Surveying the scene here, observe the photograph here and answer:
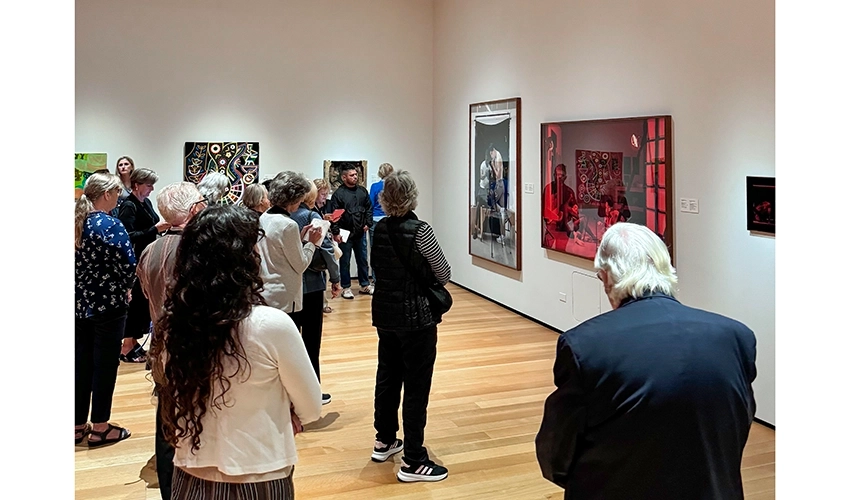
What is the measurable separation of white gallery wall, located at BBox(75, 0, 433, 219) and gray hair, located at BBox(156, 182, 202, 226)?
724cm

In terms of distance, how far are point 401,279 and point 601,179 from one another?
3372mm

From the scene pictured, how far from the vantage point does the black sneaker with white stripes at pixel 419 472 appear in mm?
4141

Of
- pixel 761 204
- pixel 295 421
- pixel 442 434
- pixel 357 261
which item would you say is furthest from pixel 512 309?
pixel 295 421

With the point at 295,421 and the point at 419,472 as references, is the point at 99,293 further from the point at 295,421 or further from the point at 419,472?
the point at 295,421

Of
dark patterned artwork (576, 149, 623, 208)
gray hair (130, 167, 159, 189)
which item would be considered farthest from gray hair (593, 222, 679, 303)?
gray hair (130, 167, 159, 189)

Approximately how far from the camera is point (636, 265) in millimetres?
2059

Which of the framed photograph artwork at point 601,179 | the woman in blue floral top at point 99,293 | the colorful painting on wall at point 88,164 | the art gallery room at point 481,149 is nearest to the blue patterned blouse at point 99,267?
the woman in blue floral top at point 99,293

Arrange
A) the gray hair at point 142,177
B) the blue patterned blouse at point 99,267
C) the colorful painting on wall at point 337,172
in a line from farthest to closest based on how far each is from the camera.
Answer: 1. the colorful painting on wall at point 337,172
2. the gray hair at point 142,177
3. the blue patterned blouse at point 99,267

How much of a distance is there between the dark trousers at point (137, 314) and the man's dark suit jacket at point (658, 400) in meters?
2.92

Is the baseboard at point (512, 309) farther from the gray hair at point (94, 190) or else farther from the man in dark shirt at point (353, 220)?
the gray hair at point (94, 190)
